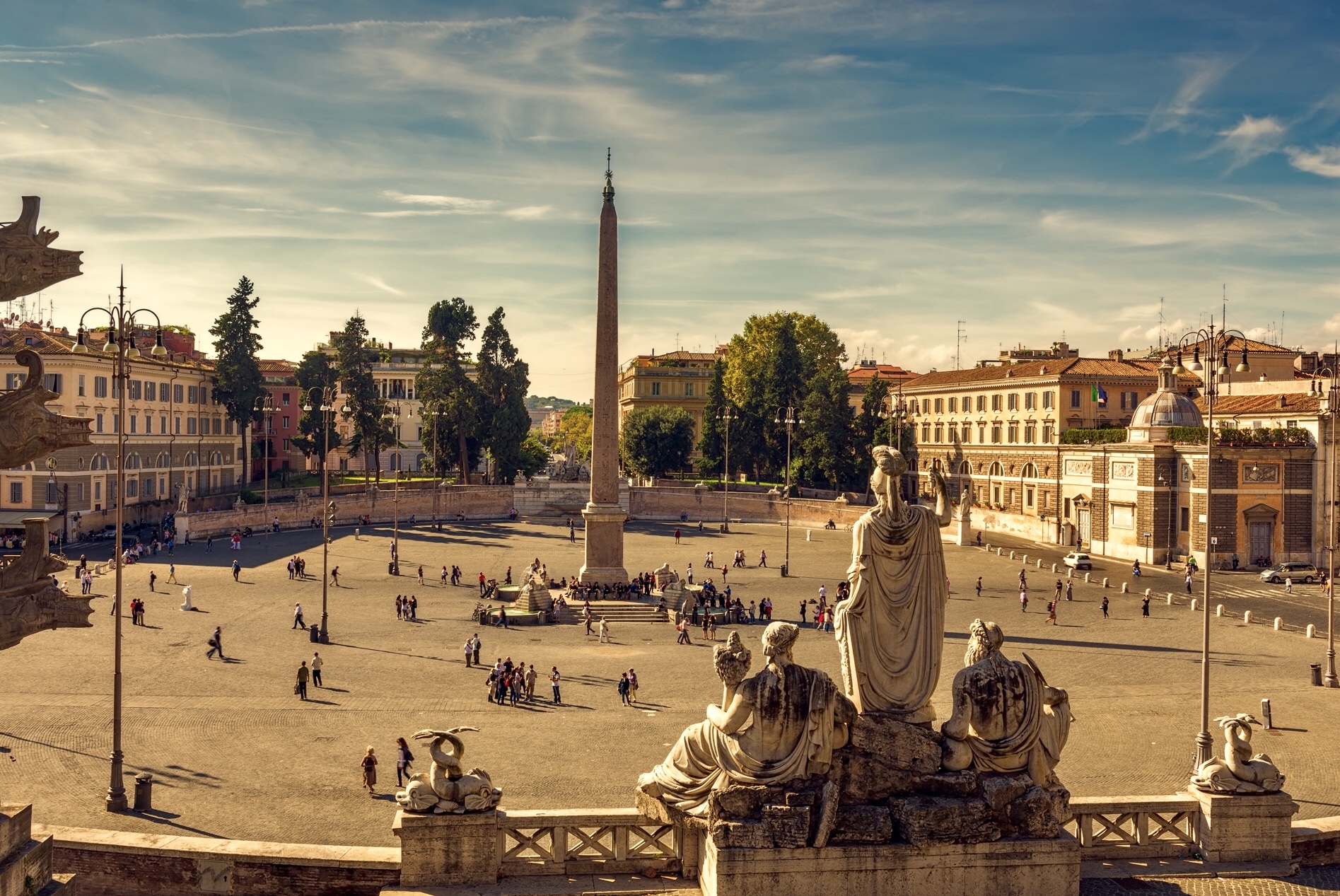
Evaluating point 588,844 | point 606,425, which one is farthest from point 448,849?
point 606,425

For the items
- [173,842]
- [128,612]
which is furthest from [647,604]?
[173,842]

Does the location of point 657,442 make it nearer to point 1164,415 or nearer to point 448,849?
point 1164,415

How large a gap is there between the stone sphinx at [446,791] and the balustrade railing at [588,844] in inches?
10.2

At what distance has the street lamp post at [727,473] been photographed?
65438 millimetres

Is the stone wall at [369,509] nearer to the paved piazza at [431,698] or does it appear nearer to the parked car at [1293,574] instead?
the paved piazza at [431,698]

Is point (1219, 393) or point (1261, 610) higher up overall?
point (1219, 393)

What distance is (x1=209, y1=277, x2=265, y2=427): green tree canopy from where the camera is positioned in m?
63.6

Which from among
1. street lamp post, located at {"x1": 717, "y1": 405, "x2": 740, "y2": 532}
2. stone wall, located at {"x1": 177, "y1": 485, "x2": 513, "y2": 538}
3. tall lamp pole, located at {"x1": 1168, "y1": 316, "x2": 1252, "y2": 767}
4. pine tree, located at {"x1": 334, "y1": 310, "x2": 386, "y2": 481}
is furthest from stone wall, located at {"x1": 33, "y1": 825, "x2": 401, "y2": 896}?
pine tree, located at {"x1": 334, "y1": 310, "x2": 386, "y2": 481}

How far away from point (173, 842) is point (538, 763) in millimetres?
10154

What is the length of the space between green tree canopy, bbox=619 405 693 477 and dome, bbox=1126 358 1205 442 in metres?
38.5

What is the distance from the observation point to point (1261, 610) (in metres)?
36.9

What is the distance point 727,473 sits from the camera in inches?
2783

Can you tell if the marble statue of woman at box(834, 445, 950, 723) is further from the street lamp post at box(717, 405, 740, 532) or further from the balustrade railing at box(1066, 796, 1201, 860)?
the street lamp post at box(717, 405, 740, 532)

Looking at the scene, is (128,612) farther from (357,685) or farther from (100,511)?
(100,511)
